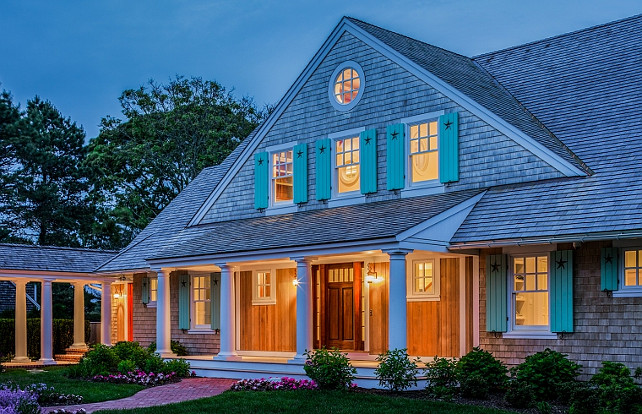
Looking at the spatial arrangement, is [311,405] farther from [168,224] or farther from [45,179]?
[45,179]

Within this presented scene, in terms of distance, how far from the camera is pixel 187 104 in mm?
39312

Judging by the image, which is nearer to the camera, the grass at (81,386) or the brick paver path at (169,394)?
the brick paver path at (169,394)

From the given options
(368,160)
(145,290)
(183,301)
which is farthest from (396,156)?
(145,290)

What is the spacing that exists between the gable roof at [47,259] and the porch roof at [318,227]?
517cm

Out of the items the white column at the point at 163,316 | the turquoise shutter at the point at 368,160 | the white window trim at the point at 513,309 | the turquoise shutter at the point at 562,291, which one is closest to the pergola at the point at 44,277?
the white column at the point at 163,316

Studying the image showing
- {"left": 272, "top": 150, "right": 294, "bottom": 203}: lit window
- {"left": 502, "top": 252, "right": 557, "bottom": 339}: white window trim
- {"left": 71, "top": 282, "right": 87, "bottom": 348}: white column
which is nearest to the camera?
{"left": 502, "top": 252, "right": 557, "bottom": 339}: white window trim

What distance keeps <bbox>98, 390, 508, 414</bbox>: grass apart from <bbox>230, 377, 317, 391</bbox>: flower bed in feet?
2.21

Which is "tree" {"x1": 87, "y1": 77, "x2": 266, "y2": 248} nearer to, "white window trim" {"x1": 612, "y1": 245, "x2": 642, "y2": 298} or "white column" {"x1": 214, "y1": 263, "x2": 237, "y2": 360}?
A: "white column" {"x1": 214, "y1": 263, "x2": 237, "y2": 360}

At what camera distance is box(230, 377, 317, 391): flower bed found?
47.0 ft

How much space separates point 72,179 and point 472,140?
33.6 m

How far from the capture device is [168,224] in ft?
77.8

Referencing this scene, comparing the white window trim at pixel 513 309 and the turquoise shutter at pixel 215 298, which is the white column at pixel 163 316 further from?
the white window trim at pixel 513 309

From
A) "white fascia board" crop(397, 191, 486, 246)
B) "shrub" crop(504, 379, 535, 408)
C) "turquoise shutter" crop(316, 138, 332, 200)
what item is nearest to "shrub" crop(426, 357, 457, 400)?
"shrub" crop(504, 379, 535, 408)

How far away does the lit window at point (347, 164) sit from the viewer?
1817 centimetres
